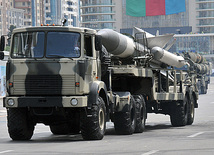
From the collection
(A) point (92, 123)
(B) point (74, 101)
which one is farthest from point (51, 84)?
(A) point (92, 123)

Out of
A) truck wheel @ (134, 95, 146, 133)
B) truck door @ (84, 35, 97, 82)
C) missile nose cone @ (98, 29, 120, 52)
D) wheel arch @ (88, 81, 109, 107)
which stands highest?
missile nose cone @ (98, 29, 120, 52)

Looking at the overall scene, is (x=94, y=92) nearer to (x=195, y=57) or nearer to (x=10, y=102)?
(x=10, y=102)

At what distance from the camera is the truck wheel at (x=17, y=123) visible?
16.1 meters

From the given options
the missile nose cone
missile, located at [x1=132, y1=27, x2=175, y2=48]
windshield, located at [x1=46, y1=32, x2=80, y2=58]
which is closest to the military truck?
missile, located at [x1=132, y1=27, x2=175, y2=48]

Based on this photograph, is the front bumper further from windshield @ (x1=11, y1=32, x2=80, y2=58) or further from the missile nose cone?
the missile nose cone

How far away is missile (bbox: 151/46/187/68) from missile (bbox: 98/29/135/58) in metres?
1.85

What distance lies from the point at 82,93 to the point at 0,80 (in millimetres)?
33698

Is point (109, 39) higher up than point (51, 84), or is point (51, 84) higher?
point (109, 39)

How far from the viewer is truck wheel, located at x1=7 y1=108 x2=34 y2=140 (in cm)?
1608

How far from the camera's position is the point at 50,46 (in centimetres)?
1580

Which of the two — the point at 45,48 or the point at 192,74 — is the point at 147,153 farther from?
the point at 192,74

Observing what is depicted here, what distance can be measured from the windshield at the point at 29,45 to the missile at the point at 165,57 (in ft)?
23.3

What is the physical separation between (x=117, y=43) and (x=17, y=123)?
4.67 m

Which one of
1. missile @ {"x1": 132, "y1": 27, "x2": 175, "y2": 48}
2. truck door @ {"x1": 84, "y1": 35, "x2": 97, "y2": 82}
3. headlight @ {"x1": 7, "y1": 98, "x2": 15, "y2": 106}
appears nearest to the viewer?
headlight @ {"x1": 7, "y1": 98, "x2": 15, "y2": 106}
